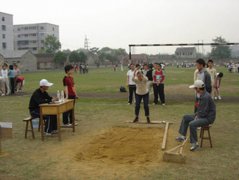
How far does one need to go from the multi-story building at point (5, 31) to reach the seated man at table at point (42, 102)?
88223mm

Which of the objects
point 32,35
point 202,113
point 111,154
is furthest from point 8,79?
point 32,35

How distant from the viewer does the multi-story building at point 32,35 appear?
132 meters

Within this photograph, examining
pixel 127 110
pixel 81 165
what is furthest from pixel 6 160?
pixel 127 110

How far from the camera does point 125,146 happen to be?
802cm

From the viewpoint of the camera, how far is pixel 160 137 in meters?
8.91

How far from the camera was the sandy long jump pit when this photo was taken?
712cm

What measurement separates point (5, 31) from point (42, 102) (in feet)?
302

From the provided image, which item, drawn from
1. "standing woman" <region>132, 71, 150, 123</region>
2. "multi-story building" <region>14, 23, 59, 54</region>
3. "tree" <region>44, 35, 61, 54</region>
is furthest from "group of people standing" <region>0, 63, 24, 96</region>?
"multi-story building" <region>14, 23, 59, 54</region>

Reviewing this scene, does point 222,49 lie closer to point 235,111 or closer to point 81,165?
point 235,111

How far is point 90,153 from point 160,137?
2200mm

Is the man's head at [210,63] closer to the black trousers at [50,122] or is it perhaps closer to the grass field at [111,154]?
the grass field at [111,154]

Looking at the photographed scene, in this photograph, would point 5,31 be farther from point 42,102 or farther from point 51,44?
point 42,102

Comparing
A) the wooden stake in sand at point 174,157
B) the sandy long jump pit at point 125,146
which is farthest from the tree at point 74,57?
the wooden stake in sand at point 174,157

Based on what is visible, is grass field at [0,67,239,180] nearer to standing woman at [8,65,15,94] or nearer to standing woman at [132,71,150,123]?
standing woman at [132,71,150,123]
